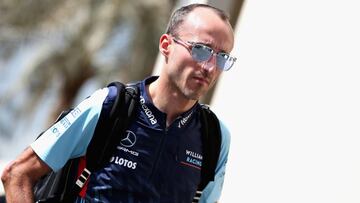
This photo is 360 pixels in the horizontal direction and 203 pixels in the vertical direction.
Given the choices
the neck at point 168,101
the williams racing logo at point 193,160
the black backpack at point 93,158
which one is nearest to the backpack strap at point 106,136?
the black backpack at point 93,158

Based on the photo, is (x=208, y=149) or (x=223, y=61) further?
(x=208, y=149)

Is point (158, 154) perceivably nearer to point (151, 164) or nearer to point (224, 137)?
point (151, 164)

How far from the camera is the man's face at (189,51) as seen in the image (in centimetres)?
273

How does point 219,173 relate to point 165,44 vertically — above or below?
below

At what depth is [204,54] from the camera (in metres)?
2.71

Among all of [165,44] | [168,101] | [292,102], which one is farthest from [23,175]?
[292,102]

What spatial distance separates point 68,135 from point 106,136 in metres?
0.14

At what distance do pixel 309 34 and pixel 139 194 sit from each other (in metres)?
2.68

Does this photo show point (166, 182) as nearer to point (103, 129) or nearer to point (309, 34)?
point (103, 129)

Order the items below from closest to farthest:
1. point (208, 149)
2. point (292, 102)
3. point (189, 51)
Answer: point (189, 51)
point (208, 149)
point (292, 102)

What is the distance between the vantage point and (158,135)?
2.85 m

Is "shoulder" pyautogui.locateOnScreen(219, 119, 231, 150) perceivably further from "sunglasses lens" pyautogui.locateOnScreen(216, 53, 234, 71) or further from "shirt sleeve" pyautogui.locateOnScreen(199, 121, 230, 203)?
"sunglasses lens" pyautogui.locateOnScreen(216, 53, 234, 71)

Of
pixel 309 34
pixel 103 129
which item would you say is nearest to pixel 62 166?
pixel 103 129

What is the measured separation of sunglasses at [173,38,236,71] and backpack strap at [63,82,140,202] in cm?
29
